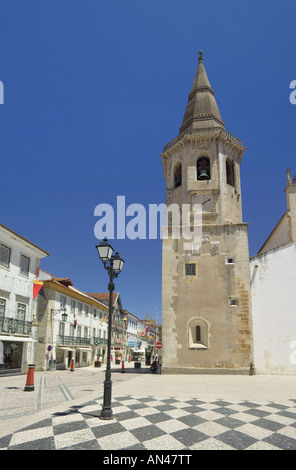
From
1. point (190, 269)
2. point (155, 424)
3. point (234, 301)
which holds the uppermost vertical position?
point (190, 269)

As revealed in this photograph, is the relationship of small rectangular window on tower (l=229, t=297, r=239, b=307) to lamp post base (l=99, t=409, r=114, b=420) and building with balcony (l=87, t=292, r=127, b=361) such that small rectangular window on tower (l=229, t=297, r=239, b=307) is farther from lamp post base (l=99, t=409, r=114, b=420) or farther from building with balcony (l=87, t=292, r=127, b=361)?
building with balcony (l=87, t=292, r=127, b=361)

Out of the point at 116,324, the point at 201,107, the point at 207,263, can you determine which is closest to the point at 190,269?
the point at 207,263

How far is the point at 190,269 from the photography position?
790 inches

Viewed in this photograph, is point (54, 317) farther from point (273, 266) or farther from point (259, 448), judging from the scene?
point (259, 448)

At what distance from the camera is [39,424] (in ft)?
20.1

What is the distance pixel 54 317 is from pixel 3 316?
822 cm

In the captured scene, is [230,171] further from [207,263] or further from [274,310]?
[274,310]

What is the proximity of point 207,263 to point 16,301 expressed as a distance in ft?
41.1

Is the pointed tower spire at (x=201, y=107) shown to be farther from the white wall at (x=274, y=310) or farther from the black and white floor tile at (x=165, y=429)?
the black and white floor tile at (x=165, y=429)

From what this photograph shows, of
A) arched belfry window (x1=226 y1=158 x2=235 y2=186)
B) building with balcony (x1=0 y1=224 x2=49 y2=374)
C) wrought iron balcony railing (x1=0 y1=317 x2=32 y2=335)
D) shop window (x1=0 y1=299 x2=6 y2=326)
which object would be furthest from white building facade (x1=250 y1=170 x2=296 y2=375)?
shop window (x1=0 y1=299 x2=6 y2=326)

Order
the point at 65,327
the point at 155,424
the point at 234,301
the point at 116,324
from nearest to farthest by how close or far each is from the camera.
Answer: the point at 155,424 → the point at 234,301 → the point at 65,327 → the point at 116,324

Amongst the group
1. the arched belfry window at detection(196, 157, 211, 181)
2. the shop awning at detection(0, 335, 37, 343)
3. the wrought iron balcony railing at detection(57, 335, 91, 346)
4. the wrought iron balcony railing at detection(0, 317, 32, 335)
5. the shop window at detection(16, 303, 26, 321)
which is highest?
the arched belfry window at detection(196, 157, 211, 181)

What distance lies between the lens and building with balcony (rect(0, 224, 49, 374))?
18.8 m

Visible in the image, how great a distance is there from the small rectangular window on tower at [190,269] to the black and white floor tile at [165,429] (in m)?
11.9
